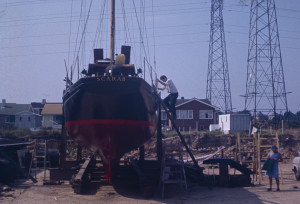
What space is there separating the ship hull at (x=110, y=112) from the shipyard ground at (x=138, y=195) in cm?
87

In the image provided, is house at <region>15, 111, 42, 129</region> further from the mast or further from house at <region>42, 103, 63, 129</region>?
the mast

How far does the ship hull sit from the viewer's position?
33.0 ft

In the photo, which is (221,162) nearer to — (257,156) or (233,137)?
(257,156)

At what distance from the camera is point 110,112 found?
10062 mm

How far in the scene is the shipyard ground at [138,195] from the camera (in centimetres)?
903

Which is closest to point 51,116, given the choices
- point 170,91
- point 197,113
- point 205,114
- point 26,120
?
point 26,120

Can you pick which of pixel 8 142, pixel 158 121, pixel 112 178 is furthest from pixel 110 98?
pixel 8 142

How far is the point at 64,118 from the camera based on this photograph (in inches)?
484

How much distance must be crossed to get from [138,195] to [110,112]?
2.39 m

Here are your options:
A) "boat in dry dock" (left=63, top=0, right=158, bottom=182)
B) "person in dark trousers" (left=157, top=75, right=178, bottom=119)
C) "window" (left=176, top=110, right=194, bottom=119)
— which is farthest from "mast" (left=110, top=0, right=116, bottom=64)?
"window" (left=176, top=110, right=194, bottom=119)

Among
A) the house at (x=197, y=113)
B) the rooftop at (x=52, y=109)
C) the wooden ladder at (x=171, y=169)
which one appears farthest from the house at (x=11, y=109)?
the wooden ladder at (x=171, y=169)

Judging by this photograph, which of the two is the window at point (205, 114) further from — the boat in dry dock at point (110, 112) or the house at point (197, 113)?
the boat in dry dock at point (110, 112)

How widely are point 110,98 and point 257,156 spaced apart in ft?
19.1

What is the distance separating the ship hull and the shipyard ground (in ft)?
2.84
